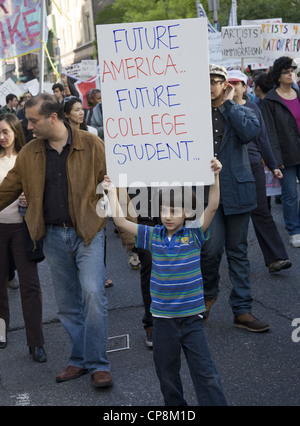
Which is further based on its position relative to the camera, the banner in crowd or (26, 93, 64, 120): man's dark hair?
the banner in crowd

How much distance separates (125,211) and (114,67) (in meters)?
0.92

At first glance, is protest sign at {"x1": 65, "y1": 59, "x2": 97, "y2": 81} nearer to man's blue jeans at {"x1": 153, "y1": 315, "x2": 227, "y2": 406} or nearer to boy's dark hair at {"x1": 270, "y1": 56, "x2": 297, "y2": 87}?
boy's dark hair at {"x1": 270, "y1": 56, "x2": 297, "y2": 87}

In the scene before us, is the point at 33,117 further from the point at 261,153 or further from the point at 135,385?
the point at 261,153

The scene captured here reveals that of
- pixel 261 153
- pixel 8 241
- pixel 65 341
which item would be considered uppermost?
pixel 261 153

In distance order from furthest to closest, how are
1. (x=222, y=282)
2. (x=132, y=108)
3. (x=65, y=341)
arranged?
(x=222, y=282) < (x=65, y=341) < (x=132, y=108)

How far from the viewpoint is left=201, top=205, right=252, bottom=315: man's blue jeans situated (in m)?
5.16

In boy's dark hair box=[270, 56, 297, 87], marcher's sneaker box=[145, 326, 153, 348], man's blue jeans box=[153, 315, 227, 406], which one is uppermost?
boy's dark hair box=[270, 56, 297, 87]

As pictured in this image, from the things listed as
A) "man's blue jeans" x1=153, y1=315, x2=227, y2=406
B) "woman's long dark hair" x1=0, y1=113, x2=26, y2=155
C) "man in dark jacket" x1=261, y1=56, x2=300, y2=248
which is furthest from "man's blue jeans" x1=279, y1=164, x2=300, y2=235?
"man's blue jeans" x1=153, y1=315, x2=227, y2=406

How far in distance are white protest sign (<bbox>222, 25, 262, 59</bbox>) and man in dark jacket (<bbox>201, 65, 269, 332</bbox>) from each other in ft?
20.6

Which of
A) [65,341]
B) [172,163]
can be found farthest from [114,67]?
[65,341]

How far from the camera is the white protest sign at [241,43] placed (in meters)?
11.1

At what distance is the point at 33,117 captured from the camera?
4.33 metres

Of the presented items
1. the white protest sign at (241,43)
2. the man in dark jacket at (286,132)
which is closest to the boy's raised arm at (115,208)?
the man in dark jacket at (286,132)

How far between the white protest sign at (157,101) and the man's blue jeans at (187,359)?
77 cm
